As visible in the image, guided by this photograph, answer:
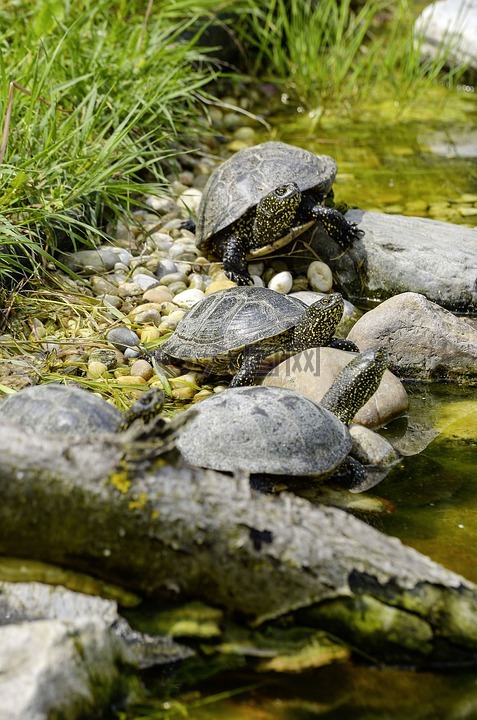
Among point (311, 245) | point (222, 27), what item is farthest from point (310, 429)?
point (222, 27)

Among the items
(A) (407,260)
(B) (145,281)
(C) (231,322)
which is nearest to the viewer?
(C) (231,322)

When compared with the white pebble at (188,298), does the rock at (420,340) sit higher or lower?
higher

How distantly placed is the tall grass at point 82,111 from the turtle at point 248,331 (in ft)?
3.44

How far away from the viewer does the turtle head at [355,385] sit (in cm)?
394

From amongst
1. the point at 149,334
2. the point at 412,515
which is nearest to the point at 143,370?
the point at 149,334

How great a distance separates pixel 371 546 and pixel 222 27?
694cm

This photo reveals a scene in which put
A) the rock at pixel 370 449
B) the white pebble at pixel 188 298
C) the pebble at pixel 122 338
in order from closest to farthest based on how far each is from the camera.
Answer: the rock at pixel 370 449 → the pebble at pixel 122 338 → the white pebble at pixel 188 298

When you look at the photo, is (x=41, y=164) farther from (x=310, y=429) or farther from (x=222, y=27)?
(x=222, y=27)

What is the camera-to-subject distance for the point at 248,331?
426 centimetres

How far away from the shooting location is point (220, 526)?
2.64 meters

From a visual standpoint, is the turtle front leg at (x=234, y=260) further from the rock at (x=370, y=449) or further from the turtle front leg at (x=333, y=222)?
the rock at (x=370, y=449)

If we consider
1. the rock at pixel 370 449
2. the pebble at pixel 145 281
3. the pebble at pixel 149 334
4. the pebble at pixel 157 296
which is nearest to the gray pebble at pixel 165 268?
the pebble at pixel 145 281

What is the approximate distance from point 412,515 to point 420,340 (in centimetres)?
141

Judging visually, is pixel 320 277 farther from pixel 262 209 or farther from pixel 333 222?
pixel 262 209
